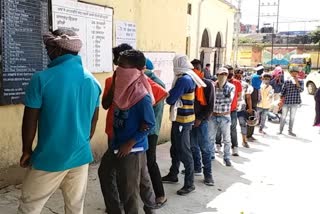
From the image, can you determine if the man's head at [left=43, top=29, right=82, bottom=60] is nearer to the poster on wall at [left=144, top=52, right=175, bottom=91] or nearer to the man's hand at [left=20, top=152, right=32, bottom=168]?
the man's hand at [left=20, top=152, right=32, bottom=168]

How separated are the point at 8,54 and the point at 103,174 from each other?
63.9 inches

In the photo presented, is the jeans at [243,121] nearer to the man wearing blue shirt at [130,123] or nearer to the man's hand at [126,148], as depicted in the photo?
the man wearing blue shirt at [130,123]

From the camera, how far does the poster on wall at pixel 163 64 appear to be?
22.5ft

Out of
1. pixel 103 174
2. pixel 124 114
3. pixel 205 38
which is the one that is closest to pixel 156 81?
pixel 124 114

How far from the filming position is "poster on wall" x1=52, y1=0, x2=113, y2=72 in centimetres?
455

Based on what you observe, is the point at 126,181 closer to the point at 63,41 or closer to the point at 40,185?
the point at 40,185

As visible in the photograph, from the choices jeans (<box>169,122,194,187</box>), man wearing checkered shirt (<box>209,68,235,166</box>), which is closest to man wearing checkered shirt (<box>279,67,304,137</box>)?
man wearing checkered shirt (<box>209,68,235,166</box>)

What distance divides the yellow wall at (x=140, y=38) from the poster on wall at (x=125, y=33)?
0.27 ft

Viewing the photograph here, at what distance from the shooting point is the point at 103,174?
132 inches

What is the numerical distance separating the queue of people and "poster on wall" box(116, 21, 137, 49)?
1.33m

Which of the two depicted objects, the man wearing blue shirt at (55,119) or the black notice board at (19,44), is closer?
the man wearing blue shirt at (55,119)

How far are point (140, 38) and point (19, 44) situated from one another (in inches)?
106

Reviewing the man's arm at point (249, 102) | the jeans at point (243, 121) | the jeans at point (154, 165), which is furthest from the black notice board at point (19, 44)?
the jeans at point (243, 121)

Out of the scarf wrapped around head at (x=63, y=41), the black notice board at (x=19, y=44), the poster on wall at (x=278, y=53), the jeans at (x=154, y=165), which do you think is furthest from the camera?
the poster on wall at (x=278, y=53)
